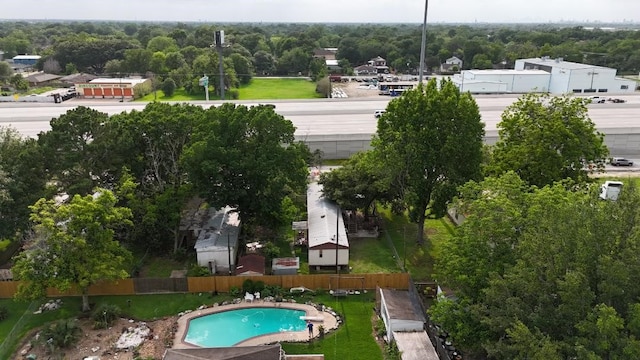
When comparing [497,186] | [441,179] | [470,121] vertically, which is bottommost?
[441,179]

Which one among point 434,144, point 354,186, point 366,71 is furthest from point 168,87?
point 434,144

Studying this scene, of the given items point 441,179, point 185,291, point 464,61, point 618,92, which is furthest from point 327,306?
point 464,61

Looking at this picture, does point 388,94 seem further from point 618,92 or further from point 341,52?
→ point 341,52

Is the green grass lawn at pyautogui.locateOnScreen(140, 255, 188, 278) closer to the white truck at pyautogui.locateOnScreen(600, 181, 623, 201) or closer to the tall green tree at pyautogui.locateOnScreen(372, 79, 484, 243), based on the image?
the tall green tree at pyautogui.locateOnScreen(372, 79, 484, 243)

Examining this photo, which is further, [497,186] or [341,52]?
[341,52]

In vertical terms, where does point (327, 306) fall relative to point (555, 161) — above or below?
below

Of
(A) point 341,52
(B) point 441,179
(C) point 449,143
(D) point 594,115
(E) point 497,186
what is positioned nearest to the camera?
(E) point 497,186

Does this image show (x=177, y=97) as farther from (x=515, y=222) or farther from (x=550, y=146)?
(x=515, y=222)
